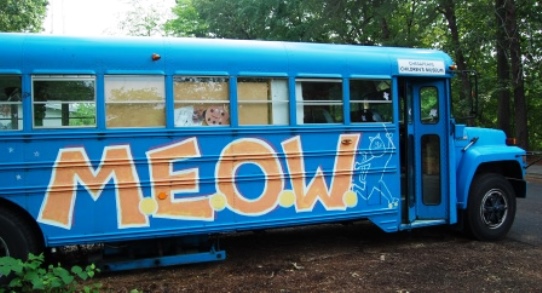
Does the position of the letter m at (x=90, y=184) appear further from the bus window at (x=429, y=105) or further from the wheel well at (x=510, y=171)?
the wheel well at (x=510, y=171)

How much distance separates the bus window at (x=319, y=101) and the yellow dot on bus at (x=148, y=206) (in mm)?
1810

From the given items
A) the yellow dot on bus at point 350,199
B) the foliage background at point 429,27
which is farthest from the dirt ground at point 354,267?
the foliage background at point 429,27

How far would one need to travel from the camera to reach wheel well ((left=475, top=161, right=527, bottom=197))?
6.67 m

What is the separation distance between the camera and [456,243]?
642 centimetres

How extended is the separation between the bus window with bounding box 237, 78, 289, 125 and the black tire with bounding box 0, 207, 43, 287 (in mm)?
2347

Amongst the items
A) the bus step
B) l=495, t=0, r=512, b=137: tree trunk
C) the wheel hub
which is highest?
l=495, t=0, r=512, b=137: tree trunk

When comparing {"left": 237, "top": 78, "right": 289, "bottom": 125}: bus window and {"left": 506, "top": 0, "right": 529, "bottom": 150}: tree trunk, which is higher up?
{"left": 506, "top": 0, "right": 529, "bottom": 150}: tree trunk

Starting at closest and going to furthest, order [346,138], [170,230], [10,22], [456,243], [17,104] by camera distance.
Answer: [17,104], [170,230], [346,138], [456,243], [10,22]

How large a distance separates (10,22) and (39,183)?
16388 millimetres

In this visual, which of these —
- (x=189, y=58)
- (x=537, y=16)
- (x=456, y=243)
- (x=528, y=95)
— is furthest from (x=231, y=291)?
(x=528, y=95)

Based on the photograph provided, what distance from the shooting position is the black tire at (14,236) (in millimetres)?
4551

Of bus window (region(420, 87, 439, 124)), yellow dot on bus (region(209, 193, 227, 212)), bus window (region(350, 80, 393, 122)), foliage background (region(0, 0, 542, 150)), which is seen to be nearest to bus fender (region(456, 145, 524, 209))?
bus window (region(420, 87, 439, 124))

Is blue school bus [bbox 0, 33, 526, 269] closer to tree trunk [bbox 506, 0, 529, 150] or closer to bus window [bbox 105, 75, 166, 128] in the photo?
bus window [bbox 105, 75, 166, 128]

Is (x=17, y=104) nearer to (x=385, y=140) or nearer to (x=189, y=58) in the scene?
(x=189, y=58)
